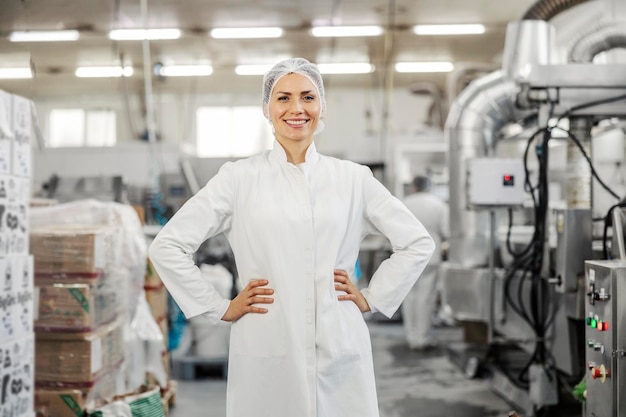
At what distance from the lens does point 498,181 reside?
12.1 ft

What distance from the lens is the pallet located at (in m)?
4.23

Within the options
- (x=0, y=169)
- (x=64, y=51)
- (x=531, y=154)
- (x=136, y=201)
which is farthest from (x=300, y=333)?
(x=64, y=51)

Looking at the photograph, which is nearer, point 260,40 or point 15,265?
point 15,265

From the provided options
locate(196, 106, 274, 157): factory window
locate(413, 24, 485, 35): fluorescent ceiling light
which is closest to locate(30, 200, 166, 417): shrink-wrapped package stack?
locate(413, 24, 485, 35): fluorescent ceiling light

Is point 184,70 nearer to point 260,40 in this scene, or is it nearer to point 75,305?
point 260,40

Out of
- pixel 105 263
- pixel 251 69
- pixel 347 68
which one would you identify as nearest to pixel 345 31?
pixel 347 68

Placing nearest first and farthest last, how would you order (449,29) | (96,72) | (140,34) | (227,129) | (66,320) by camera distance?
1. (66,320)
2. (140,34)
3. (449,29)
4. (96,72)
5. (227,129)

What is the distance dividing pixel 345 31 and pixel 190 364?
421 centimetres

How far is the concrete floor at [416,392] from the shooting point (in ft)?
11.8

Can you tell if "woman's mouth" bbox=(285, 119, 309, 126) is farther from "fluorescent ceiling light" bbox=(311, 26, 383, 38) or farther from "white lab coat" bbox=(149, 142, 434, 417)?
"fluorescent ceiling light" bbox=(311, 26, 383, 38)

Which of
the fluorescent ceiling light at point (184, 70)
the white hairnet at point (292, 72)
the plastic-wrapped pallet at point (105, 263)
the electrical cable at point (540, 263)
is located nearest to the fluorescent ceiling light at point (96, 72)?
the fluorescent ceiling light at point (184, 70)

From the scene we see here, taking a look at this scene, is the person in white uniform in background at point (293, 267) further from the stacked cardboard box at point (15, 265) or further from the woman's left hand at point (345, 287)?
the stacked cardboard box at point (15, 265)

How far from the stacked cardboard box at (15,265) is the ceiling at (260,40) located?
148 centimetres

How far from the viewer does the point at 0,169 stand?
2.44m
